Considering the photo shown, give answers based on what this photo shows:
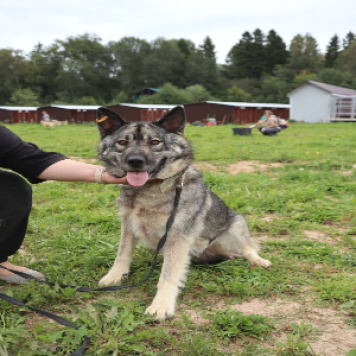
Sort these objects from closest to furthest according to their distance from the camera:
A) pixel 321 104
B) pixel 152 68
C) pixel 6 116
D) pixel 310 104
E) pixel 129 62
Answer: pixel 321 104 < pixel 310 104 < pixel 6 116 < pixel 152 68 < pixel 129 62

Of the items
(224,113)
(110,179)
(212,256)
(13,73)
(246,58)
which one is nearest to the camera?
(110,179)

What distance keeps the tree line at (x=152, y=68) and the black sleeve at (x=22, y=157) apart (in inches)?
2614

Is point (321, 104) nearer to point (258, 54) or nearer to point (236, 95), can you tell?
point (236, 95)

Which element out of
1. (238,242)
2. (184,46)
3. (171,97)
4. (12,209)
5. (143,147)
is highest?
(184,46)

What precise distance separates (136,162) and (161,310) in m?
1.13

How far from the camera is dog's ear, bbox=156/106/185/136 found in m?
3.05

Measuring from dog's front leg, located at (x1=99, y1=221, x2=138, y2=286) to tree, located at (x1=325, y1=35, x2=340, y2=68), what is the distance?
89.8 metres

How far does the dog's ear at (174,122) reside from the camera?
10.0 feet

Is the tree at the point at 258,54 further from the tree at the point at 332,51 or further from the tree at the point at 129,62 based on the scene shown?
the tree at the point at 129,62

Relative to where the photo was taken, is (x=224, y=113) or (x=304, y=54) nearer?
(x=224, y=113)

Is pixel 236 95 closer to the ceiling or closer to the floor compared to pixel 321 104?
closer to the ceiling

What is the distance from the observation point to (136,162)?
109 inches

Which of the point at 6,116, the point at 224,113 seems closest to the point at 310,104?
the point at 224,113

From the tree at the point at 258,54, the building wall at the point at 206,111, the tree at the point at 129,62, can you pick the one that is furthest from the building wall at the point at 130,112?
the tree at the point at 258,54
